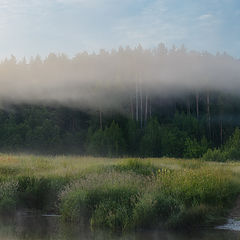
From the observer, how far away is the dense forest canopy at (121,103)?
201ft

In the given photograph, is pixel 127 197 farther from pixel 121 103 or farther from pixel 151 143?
pixel 121 103

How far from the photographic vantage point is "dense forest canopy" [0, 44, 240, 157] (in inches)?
2406

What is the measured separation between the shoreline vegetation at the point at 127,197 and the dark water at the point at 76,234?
0.66 m

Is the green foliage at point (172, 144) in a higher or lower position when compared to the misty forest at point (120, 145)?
lower

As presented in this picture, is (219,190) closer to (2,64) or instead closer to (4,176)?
(4,176)

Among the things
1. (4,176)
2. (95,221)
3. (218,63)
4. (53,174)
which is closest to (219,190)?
(95,221)

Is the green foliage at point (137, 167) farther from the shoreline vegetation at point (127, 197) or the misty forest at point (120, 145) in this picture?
the shoreline vegetation at point (127, 197)

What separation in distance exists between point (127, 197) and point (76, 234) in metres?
2.68

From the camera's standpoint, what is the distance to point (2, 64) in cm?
9612

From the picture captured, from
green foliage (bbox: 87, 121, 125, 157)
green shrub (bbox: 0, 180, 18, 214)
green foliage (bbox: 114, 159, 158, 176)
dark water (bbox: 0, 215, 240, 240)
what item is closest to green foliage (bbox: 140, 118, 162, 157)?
green foliage (bbox: 87, 121, 125, 157)

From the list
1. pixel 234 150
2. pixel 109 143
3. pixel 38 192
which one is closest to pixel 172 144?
pixel 109 143

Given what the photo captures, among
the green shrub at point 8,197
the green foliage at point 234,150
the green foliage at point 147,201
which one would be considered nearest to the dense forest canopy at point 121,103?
the green foliage at point 234,150

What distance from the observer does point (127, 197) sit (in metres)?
16.4

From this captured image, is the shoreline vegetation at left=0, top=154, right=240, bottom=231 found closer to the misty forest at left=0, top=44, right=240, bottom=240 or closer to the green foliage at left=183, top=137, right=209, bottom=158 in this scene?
the misty forest at left=0, top=44, right=240, bottom=240
